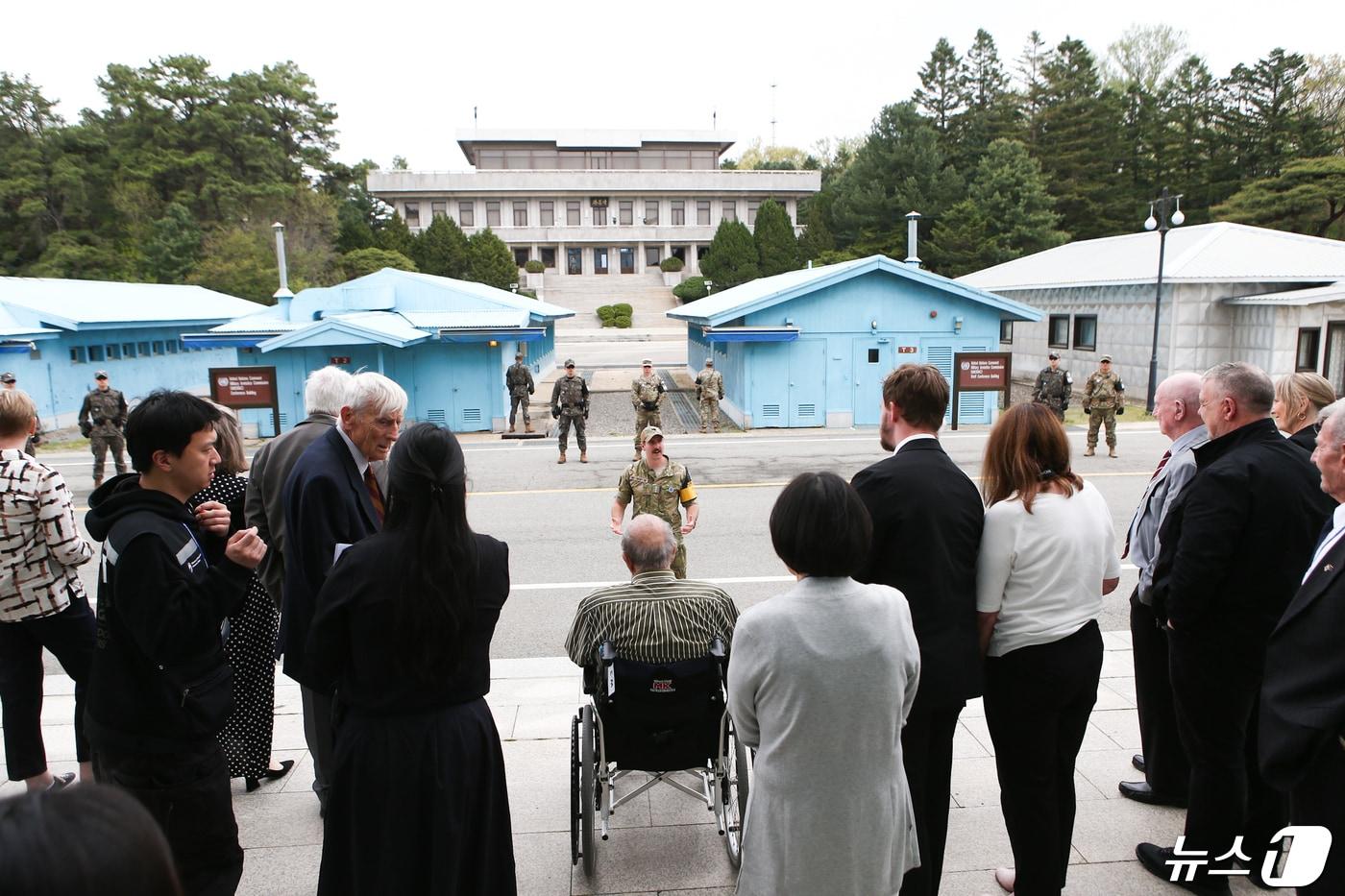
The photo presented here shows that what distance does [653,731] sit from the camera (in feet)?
12.4

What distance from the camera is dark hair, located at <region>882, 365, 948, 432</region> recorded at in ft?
11.0

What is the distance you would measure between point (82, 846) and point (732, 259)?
5919 centimetres

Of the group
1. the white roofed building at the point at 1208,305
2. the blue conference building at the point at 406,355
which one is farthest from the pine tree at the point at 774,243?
the blue conference building at the point at 406,355

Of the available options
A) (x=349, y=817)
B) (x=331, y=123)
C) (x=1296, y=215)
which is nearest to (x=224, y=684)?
(x=349, y=817)

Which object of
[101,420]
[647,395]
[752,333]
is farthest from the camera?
[752,333]

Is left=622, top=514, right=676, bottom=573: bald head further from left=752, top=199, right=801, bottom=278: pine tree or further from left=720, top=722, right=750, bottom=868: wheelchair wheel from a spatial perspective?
left=752, top=199, right=801, bottom=278: pine tree

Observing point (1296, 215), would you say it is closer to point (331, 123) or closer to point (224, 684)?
point (224, 684)

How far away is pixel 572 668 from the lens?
6488 millimetres

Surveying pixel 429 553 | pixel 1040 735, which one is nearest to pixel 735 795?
pixel 1040 735

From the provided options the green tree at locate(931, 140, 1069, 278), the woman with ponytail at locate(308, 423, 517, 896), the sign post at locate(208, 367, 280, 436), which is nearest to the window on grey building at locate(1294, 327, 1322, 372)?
the green tree at locate(931, 140, 1069, 278)

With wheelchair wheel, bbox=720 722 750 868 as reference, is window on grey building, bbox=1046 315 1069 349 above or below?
above

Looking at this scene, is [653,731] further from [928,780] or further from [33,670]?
[33,670]

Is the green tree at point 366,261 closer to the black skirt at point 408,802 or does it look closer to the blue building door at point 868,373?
the blue building door at point 868,373

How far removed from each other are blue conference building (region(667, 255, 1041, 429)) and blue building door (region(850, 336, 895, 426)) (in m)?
0.02
